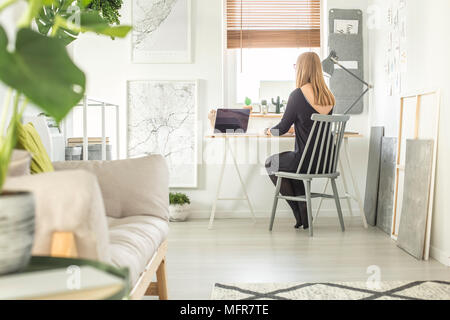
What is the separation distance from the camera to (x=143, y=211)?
2.01 meters

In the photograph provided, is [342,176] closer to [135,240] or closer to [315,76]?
[315,76]

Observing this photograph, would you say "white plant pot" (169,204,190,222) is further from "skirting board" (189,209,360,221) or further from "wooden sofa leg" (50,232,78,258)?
"wooden sofa leg" (50,232,78,258)

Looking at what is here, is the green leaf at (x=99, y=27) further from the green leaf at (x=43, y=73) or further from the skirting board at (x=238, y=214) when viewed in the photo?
the skirting board at (x=238, y=214)

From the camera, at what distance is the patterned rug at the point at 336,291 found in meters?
2.19

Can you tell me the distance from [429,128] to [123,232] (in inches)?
88.9

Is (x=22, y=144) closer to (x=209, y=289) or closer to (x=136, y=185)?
(x=136, y=185)

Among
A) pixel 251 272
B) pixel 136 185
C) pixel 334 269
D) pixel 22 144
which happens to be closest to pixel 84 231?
pixel 22 144

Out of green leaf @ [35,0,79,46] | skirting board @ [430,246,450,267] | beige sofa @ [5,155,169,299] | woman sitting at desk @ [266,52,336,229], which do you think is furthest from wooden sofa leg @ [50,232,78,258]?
woman sitting at desk @ [266,52,336,229]

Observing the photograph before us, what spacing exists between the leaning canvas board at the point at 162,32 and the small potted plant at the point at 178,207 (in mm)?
1256

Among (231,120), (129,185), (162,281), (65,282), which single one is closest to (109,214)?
(129,185)

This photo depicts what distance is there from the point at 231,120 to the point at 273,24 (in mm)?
1196

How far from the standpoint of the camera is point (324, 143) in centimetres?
374

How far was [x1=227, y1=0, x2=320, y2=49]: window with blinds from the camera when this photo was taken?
15.4 feet

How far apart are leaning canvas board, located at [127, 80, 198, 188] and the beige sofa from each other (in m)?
2.46
